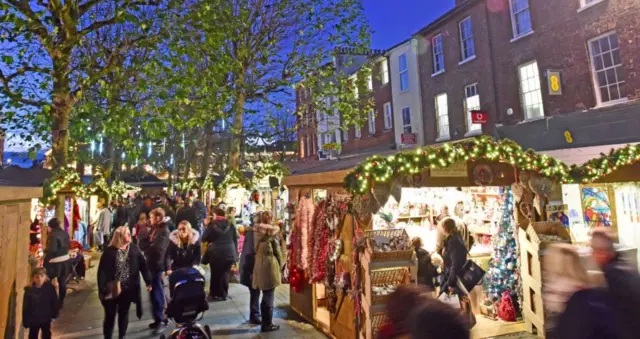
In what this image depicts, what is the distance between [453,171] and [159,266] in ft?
15.8

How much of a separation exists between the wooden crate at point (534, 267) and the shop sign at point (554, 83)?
8.19 m

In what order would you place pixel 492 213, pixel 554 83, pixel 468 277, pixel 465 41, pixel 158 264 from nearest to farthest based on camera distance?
1. pixel 468 277
2. pixel 158 264
3. pixel 492 213
4. pixel 554 83
5. pixel 465 41

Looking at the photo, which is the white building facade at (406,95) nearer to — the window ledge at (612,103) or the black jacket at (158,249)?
the window ledge at (612,103)

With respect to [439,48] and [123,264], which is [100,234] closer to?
[123,264]

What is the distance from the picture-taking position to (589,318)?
8.69 ft

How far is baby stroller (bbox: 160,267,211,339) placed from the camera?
14.8 feet

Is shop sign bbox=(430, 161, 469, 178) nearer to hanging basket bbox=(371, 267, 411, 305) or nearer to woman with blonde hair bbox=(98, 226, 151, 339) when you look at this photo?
hanging basket bbox=(371, 267, 411, 305)

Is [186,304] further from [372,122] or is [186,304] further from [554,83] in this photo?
[372,122]

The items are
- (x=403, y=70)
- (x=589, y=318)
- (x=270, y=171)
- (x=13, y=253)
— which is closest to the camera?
(x=589, y=318)

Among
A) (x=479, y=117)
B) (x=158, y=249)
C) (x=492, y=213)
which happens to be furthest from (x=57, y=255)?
(x=479, y=117)

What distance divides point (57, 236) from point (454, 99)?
15.1 meters

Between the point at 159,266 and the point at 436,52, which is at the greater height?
the point at 436,52

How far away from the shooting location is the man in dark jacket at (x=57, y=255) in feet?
22.2

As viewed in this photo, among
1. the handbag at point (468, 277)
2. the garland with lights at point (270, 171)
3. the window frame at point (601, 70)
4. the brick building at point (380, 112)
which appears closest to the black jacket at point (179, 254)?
the handbag at point (468, 277)
